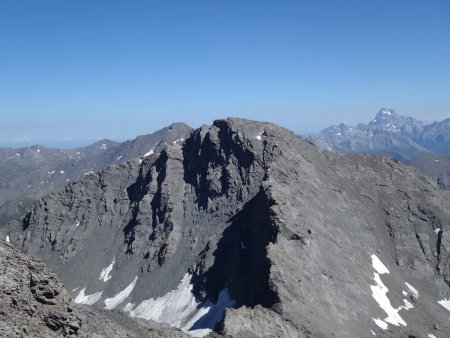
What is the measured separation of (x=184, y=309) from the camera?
396 ft

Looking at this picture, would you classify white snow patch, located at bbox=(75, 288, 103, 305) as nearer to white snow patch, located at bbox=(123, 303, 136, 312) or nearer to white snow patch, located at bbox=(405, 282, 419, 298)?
white snow patch, located at bbox=(123, 303, 136, 312)

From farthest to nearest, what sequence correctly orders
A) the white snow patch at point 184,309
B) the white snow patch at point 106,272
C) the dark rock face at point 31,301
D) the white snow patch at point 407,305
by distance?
the white snow patch at point 106,272
the white snow patch at point 184,309
the white snow patch at point 407,305
the dark rock face at point 31,301

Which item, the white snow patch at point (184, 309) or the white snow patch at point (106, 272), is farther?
the white snow patch at point (106, 272)

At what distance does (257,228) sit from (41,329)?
88.0 metres

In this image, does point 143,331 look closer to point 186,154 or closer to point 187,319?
point 187,319

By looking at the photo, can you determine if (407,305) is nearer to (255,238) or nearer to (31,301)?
(255,238)

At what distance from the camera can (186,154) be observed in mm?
169750

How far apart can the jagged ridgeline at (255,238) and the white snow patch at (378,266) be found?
0.49 meters

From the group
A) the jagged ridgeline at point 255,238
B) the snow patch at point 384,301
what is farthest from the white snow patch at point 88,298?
the snow patch at point 384,301

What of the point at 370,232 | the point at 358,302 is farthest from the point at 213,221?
the point at 358,302

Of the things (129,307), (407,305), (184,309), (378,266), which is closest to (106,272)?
(129,307)

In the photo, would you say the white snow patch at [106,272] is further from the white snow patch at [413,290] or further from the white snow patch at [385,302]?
the white snow patch at [413,290]

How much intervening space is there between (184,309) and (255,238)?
26169 millimetres

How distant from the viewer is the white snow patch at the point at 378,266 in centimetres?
11788
